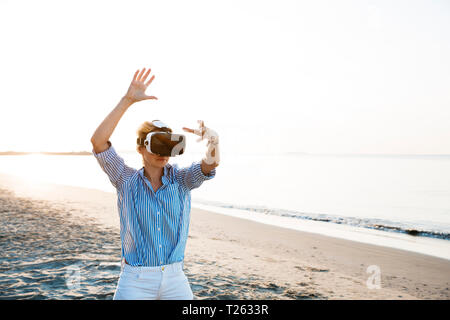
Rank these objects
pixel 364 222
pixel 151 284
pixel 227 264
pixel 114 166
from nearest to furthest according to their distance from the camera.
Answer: pixel 151 284, pixel 114 166, pixel 227 264, pixel 364 222

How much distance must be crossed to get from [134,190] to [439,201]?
2788cm

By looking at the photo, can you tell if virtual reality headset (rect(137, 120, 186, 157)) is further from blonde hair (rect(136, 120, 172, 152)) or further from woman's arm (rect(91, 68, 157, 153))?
woman's arm (rect(91, 68, 157, 153))

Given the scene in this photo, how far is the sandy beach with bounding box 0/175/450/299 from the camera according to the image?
225 inches

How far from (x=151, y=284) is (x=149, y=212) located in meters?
0.50

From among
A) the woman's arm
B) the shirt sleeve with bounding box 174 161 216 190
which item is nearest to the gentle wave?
the shirt sleeve with bounding box 174 161 216 190

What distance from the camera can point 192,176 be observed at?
2.65 meters

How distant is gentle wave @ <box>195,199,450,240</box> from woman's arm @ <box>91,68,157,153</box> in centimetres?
1492

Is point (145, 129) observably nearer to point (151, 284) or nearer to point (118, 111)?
point (118, 111)

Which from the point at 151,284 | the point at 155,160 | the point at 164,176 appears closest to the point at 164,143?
the point at 155,160

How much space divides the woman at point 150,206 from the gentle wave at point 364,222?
47.7 feet

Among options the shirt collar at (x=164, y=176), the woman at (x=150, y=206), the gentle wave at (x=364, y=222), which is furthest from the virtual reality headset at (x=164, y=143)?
the gentle wave at (x=364, y=222)

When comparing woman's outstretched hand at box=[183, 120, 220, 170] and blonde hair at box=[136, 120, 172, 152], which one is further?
blonde hair at box=[136, 120, 172, 152]
